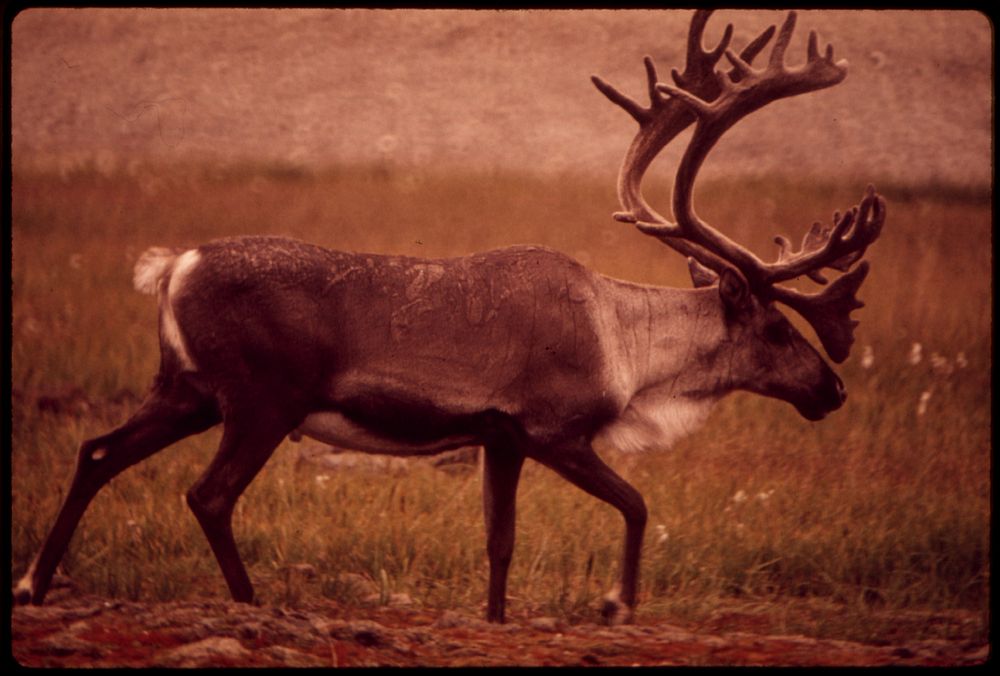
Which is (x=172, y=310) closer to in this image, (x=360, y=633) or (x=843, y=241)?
(x=360, y=633)

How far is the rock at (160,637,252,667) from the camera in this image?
5098 millimetres

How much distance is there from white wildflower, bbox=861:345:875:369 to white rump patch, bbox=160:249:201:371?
4.78 m

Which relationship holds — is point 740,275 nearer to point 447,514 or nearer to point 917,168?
point 447,514

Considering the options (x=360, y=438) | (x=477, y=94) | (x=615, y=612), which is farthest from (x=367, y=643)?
(x=477, y=94)

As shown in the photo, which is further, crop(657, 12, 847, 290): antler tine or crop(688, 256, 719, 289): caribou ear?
crop(688, 256, 719, 289): caribou ear

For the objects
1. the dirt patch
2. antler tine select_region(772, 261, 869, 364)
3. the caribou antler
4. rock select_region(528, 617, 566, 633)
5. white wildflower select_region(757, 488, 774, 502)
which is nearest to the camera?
the dirt patch

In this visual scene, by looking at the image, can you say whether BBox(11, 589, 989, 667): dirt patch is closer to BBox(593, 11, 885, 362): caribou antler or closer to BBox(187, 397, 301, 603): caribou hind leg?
BBox(187, 397, 301, 603): caribou hind leg

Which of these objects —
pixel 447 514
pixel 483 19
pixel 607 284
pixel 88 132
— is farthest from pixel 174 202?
pixel 607 284

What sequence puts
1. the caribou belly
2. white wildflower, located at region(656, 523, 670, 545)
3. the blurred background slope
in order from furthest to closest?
the blurred background slope < white wildflower, located at region(656, 523, 670, 545) < the caribou belly

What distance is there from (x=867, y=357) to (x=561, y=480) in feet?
7.54

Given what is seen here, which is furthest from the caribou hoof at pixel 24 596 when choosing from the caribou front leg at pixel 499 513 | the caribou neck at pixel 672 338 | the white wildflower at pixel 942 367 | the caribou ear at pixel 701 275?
the white wildflower at pixel 942 367

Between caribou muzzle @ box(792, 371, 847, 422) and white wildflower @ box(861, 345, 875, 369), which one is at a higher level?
white wildflower @ box(861, 345, 875, 369)

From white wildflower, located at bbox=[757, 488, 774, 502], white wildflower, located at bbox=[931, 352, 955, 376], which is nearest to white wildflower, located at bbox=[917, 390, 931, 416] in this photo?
white wildflower, located at bbox=[931, 352, 955, 376]

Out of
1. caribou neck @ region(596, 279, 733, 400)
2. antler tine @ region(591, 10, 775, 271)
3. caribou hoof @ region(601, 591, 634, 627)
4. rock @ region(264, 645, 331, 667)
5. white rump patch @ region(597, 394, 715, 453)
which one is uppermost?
antler tine @ region(591, 10, 775, 271)
